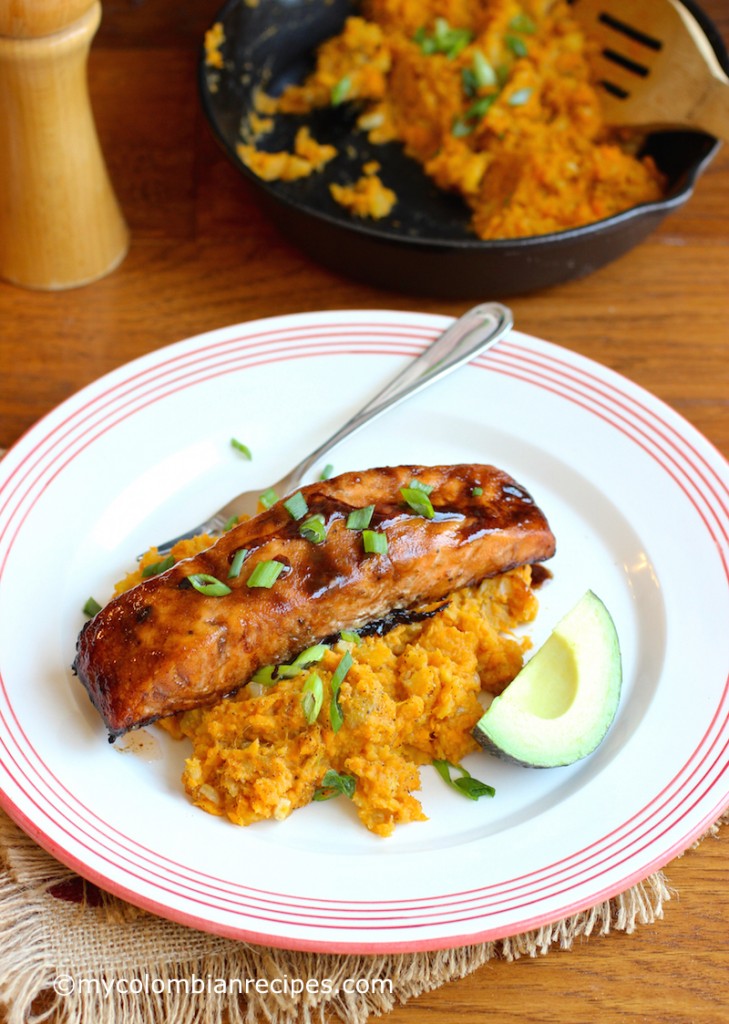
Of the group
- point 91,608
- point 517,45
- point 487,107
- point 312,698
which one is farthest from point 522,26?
point 312,698

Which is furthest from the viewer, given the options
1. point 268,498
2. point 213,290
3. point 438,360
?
point 213,290

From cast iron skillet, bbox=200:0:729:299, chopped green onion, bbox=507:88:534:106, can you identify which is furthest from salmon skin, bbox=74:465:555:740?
chopped green onion, bbox=507:88:534:106

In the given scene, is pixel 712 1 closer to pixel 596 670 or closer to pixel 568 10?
pixel 568 10

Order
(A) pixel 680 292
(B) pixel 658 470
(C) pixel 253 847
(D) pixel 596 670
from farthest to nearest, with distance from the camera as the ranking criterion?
(A) pixel 680 292 < (B) pixel 658 470 < (D) pixel 596 670 < (C) pixel 253 847

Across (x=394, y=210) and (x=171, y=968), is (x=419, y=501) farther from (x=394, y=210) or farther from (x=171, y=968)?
(x=394, y=210)

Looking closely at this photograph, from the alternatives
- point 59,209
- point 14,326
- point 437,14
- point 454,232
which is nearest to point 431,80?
point 437,14
